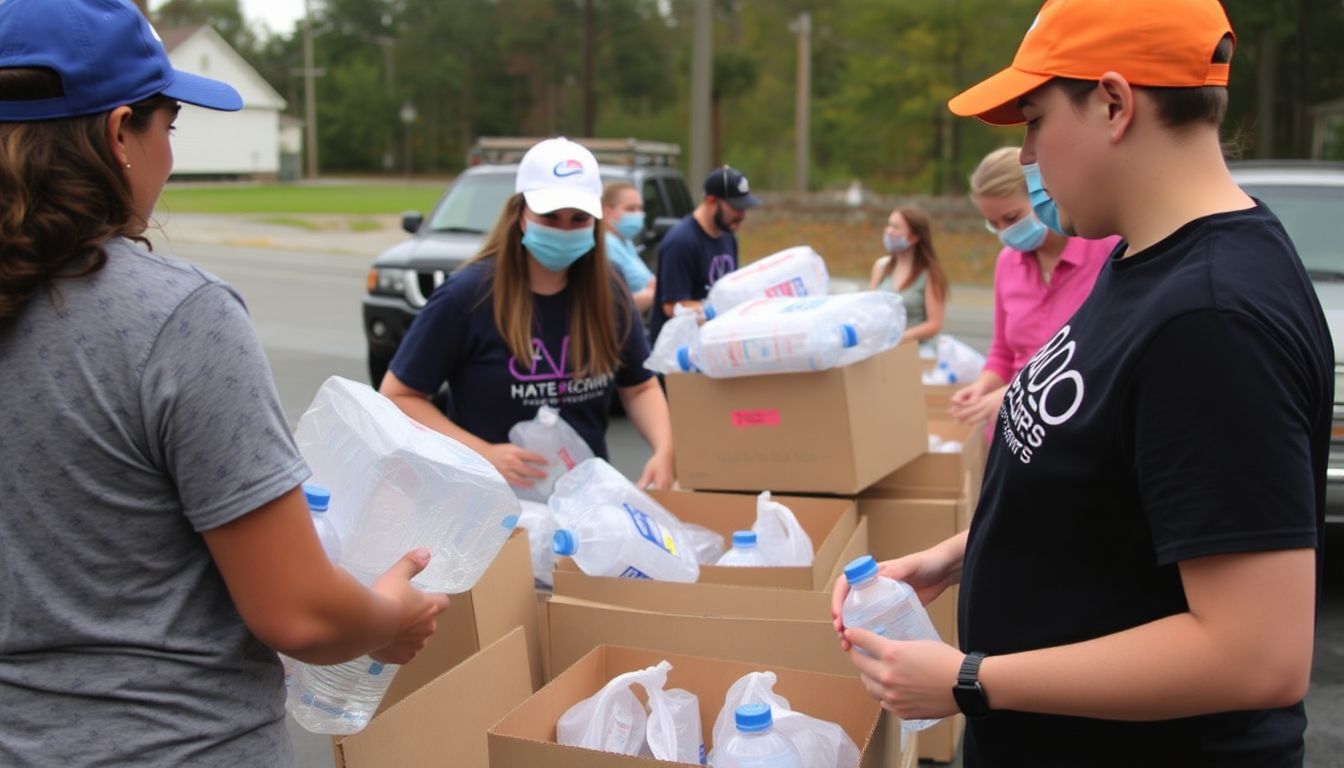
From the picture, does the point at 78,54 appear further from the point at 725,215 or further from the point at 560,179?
the point at 725,215

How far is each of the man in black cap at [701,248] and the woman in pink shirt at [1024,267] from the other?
8.02 ft

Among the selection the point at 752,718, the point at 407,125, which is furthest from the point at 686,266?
the point at 407,125

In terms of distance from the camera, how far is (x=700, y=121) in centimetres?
1848

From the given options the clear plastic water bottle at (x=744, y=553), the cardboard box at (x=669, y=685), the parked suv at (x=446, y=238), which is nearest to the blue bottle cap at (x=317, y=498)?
the cardboard box at (x=669, y=685)

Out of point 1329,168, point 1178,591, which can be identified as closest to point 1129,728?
point 1178,591

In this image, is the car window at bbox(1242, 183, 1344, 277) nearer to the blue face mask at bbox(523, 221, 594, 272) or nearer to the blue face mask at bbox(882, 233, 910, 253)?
the blue face mask at bbox(882, 233, 910, 253)

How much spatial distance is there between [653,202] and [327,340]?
4032 millimetres

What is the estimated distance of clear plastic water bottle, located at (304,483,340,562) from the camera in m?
1.96

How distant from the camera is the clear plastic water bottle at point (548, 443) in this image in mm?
3473

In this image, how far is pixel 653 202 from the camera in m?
10.9

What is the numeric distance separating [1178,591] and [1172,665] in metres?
0.13

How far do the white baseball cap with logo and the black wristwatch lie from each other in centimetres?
220

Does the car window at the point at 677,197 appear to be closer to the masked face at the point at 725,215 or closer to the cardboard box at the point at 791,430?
the masked face at the point at 725,215

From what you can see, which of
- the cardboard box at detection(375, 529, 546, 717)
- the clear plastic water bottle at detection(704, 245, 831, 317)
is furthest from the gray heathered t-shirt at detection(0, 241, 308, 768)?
the clear plastic water bottle at detection(704, 245, 831, 317)
